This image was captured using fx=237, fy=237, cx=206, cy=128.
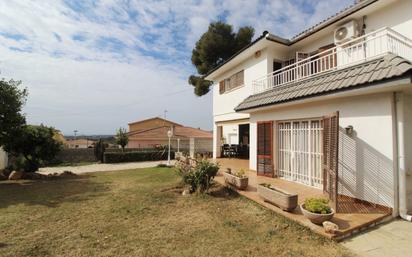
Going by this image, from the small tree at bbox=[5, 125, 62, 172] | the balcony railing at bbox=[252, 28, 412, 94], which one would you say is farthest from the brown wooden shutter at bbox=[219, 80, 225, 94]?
the small tree at bbox=[5, 125, 62, 172]

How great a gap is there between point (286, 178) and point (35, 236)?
8.86 meters

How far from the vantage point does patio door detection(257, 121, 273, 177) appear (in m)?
10.8

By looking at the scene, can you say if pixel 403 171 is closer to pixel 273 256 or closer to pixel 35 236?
pixel 273 256

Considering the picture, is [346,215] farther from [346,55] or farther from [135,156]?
[135,156]

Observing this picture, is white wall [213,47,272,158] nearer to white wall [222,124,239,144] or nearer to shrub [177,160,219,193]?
white wall [222,124,239,144]

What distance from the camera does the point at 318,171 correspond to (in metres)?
8.80

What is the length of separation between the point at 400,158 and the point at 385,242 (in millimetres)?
2444

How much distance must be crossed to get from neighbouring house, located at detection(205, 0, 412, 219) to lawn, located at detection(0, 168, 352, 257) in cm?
221

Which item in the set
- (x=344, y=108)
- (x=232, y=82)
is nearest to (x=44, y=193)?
(x=344, y=108)

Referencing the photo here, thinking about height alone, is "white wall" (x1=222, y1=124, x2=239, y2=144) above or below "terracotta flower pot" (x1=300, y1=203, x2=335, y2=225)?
above

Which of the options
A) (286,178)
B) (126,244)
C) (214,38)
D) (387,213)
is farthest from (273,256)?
(214,38)

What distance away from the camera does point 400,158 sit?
20.6ft

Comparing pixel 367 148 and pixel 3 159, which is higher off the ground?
pixel 367 148

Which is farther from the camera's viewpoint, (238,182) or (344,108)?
(238,182)
